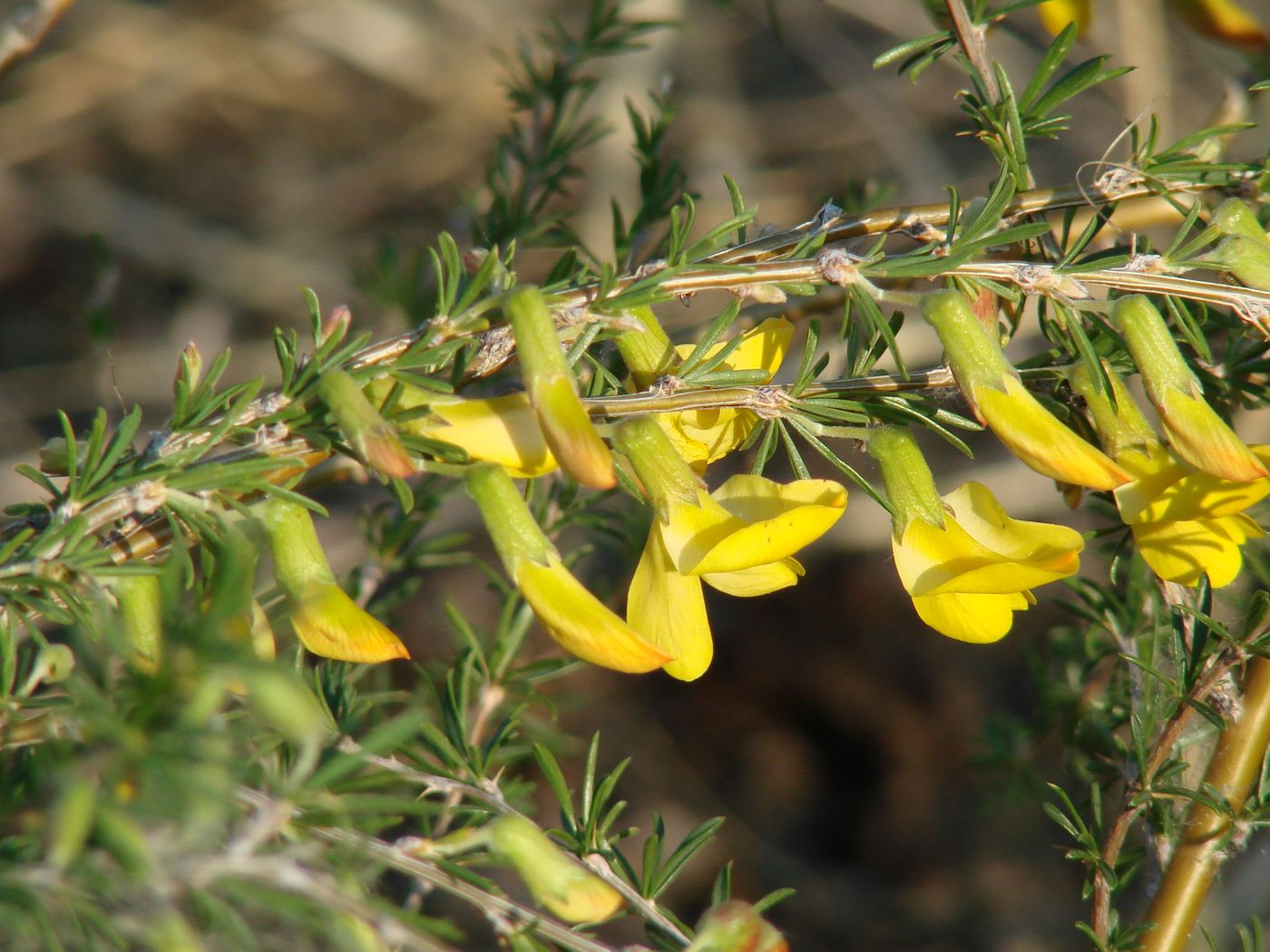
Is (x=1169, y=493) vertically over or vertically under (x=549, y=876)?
over

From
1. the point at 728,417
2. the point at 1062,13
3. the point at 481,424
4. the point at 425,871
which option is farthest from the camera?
the point at 1062,13

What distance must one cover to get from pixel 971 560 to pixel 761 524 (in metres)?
0.17

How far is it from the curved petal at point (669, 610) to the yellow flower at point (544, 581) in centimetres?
7

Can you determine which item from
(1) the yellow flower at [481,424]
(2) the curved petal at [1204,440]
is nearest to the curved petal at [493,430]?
(1) the yellow flower at [481,424]

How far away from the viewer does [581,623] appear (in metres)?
0.68

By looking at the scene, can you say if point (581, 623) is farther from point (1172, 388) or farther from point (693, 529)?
point (1172, 388)

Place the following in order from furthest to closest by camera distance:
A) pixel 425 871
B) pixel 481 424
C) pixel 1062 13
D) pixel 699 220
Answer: pixel 699 220, pixel 1062 13, pixel 481 424, pixel 425 871

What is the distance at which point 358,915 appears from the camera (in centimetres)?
47

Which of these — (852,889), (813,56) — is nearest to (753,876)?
(852,889)

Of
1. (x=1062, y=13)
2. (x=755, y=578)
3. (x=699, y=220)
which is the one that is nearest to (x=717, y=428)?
(x=755, y=578)

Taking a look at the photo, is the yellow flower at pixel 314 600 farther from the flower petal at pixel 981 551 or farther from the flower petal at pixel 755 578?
the flower petal at pixel 981 551

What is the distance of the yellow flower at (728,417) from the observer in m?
0.79

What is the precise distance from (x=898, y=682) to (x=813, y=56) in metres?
2.16

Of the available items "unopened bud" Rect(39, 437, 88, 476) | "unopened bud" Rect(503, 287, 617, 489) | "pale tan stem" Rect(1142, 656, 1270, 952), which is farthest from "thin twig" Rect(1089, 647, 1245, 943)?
"unopened bud" Rect(39, 437, 88, 476)
